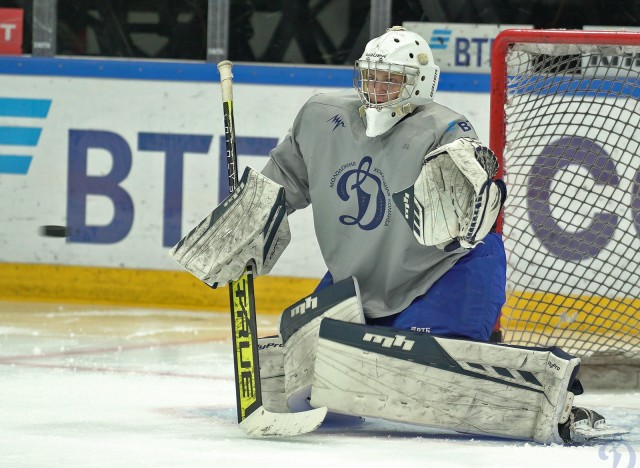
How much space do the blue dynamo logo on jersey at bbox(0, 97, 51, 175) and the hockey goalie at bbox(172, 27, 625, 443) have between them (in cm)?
297

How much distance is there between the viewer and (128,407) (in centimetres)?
326

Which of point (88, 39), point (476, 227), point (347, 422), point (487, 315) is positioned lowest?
point (347, 422)

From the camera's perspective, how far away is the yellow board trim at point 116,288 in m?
5.91

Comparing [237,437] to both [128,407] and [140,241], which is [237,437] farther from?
[140,241]

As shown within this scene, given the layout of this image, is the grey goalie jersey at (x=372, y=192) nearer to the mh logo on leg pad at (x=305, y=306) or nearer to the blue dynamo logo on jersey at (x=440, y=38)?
the mh logo on leg pad at (x=305, y=306)

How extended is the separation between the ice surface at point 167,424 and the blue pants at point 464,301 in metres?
0.24

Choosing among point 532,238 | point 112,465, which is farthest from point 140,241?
point 112,465

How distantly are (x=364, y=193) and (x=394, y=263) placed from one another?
17 centimetres

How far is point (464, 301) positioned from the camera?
9.84 feet

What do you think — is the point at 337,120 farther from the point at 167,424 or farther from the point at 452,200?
the point at 167,424

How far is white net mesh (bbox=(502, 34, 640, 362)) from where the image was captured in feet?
13.0

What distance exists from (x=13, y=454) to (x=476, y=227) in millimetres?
1015

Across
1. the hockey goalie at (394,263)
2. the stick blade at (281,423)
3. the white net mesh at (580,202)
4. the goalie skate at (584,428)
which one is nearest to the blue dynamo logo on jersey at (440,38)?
the white net mesh at (580,202)

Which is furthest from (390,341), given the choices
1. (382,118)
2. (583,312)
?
(583,312)
